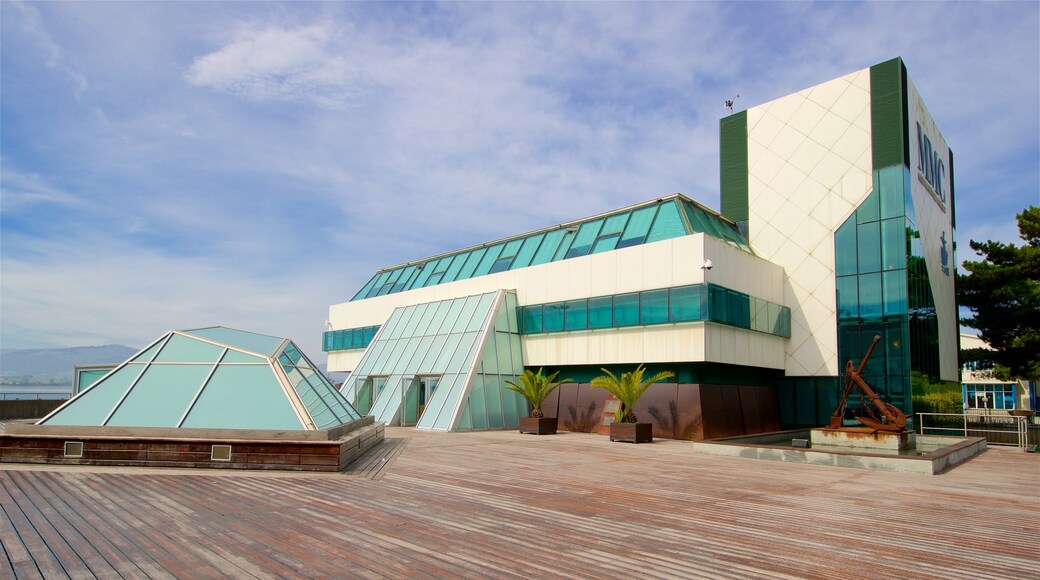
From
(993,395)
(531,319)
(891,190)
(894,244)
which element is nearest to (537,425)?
(531,319)

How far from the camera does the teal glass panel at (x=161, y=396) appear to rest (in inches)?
464

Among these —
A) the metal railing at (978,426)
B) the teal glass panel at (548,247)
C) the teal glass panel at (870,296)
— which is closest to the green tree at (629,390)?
the teal glass panel at (548,247)

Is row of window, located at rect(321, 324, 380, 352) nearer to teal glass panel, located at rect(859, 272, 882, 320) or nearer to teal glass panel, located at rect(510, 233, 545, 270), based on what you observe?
teal glass panel, located at rect(510, 233, 545, 270)

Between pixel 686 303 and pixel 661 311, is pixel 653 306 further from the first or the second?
pixel 686 303

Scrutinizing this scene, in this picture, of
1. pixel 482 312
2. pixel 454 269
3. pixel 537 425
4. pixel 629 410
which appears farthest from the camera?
pixel 454 269

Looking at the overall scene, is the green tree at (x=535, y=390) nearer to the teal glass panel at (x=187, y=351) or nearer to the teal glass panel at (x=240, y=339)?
the teal glass panel at (x=240, y=339)

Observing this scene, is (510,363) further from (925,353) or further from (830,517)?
(830,517)

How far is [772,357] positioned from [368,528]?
20671mm

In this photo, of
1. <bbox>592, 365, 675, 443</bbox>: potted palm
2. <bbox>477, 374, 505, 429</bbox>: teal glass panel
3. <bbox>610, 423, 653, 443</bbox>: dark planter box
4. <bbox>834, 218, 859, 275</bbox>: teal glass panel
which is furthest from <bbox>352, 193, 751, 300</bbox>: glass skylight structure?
<bbox>610, 423, 653, 443</bbox>: dark planter box

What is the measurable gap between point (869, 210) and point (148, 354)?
79.2 feet

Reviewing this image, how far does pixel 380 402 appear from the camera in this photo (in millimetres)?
26562

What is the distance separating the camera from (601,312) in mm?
24047

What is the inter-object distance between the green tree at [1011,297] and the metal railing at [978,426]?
2.15 meters

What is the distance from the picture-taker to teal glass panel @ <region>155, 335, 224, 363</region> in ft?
44.4
